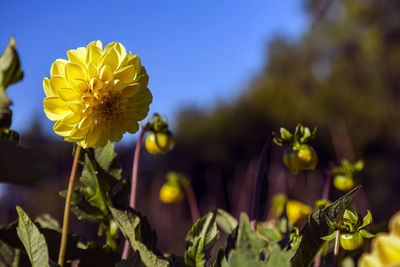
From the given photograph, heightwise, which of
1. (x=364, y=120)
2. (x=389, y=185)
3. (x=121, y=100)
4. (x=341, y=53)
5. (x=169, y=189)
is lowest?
(x=389, y=185)

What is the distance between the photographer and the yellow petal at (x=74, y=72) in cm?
42

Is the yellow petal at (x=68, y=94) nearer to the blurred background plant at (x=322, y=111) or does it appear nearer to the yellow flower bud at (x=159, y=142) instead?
the yellow flower bud at (x=159, y=142)

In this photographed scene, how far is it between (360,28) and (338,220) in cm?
967

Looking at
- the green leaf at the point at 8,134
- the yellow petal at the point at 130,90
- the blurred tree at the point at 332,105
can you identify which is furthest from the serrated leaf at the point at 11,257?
the blurred tree at the point at 332,105

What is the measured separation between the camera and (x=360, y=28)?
8.93 metres

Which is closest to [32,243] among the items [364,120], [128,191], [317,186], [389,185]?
[128,191]

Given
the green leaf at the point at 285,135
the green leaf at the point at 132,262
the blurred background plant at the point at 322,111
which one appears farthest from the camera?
the blurred background plant at the point at 322,111

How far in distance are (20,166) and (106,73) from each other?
7.5 inches

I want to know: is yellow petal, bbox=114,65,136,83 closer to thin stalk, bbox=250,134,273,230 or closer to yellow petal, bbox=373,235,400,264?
thin stalk, bbox=250,134,273,230

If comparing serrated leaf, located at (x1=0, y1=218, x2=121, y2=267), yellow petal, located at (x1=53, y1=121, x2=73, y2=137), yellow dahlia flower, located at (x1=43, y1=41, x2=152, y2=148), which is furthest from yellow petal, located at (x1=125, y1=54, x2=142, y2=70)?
serrated leaf, located at (x1=0, y1=218, x2=121, y2=267)

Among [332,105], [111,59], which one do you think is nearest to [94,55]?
[111,59]

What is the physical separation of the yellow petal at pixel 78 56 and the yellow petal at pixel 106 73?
2 cm

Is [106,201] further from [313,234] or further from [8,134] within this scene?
[313,234]

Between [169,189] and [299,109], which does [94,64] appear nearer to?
[169,189]
